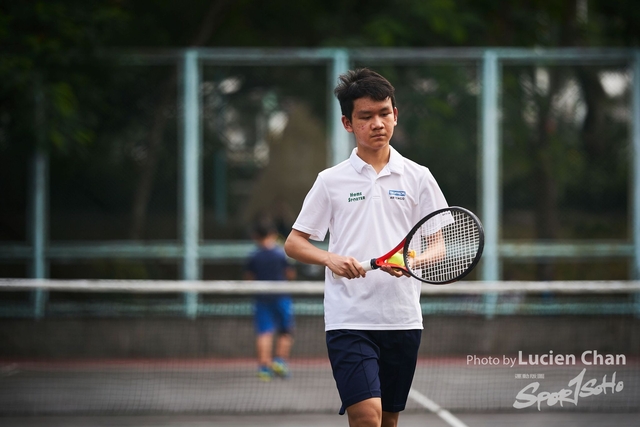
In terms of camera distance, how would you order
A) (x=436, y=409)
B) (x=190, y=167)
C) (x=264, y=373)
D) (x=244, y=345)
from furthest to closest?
(x=190, y=167)
(x=244, y=345)
(x=264, y=373)
(x=436, y=409)

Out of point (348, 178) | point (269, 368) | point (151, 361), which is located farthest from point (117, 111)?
point (348, 178)

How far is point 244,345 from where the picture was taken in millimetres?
11336

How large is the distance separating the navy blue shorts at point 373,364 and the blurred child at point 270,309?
5472 mm

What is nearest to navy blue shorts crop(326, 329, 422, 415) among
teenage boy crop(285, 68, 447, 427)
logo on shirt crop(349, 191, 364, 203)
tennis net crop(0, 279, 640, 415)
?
teenage boy crop(285, 68, 447, 427)

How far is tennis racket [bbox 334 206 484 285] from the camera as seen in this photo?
14.6 ft

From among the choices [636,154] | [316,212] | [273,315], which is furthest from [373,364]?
[636,154]

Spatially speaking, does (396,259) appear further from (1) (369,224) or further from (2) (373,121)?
(2) (373,121)

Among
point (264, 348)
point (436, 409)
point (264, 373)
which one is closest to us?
point (436, 409)

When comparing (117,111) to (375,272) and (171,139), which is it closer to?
(171,139)

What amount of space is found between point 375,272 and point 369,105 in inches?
29.4

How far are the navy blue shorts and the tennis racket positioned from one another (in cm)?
32

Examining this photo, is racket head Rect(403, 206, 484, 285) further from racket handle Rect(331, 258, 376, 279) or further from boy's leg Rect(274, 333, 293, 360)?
boy's leg Rect(274, 333, 293, 360)

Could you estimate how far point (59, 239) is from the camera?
462 inches

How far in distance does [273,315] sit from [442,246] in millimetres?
6022
